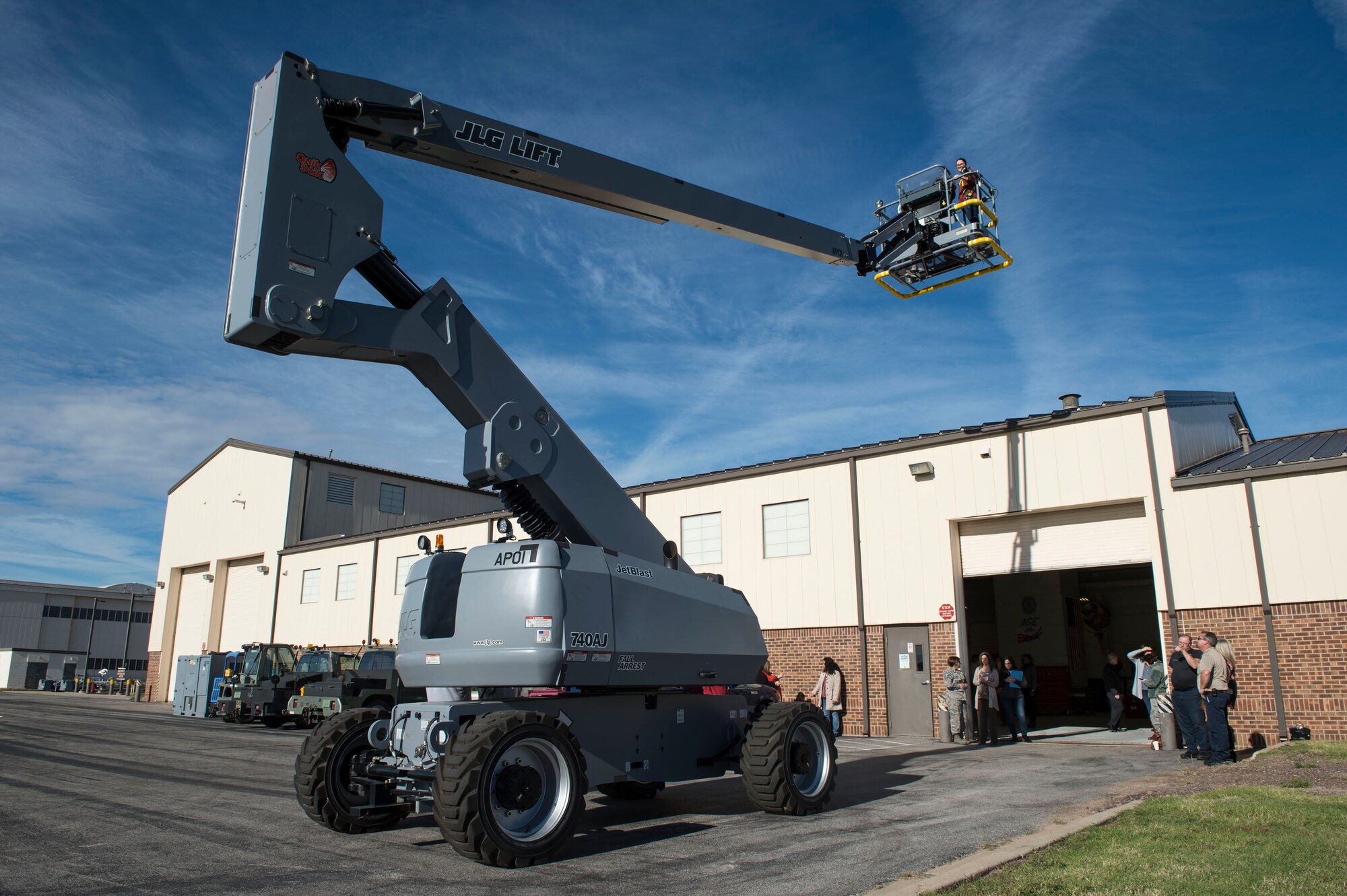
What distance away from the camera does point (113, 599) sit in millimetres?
70438

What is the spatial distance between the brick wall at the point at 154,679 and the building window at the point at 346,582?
13.5 meters

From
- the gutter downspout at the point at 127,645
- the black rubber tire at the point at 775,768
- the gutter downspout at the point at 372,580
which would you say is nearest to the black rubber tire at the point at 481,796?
the black rubber tire at the point at 775,768

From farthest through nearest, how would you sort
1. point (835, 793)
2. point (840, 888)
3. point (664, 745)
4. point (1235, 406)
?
point (1235, 406) < point (835, 793) < point (664, 745) < point (840, 888)

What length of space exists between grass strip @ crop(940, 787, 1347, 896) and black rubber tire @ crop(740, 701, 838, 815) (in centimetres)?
259

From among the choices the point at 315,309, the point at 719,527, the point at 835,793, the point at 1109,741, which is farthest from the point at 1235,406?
the point at 315,309

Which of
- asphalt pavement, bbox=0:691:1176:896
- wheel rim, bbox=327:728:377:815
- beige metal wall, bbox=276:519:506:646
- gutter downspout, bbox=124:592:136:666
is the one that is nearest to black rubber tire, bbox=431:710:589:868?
asphalt pavement, bbox=0:691:1176:896

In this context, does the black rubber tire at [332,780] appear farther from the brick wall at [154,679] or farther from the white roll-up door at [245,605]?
the brick wall at [154,679]

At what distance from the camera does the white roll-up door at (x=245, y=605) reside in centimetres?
3428

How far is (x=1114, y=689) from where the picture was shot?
61.1 feet

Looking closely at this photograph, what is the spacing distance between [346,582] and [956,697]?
22.5 m

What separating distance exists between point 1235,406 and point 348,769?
67.6 feet

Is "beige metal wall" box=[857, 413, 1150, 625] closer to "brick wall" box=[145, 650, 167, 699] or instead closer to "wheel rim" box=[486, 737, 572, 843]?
"wheel rim" box=[486, 737, 572, 843]

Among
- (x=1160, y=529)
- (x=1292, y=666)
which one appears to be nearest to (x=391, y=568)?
(x=1160, y=529)

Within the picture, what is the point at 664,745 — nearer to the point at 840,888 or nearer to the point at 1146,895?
the point at 840,888
